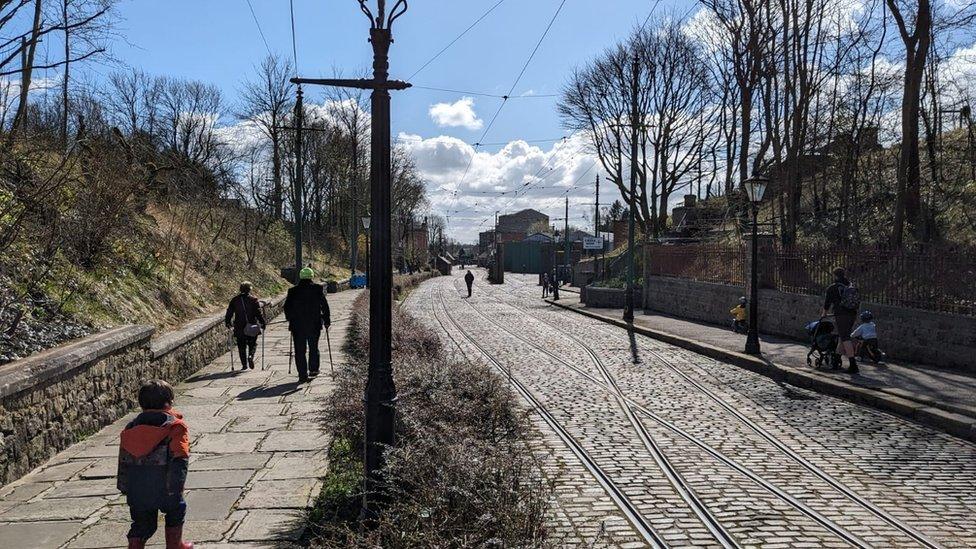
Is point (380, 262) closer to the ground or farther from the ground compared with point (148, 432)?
farther from the ground

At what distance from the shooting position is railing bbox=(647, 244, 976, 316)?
1191 cm

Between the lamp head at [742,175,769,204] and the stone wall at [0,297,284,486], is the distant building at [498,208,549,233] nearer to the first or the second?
the lamp head at [742,175,769,204]

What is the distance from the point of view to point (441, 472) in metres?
4.41

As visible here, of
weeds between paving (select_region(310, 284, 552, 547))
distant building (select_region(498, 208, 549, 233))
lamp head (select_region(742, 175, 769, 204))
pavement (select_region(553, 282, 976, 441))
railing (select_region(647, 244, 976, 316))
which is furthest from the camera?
distant building (select_region(498, 208, 549, 233))

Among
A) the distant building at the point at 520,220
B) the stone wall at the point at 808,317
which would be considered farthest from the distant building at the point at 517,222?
the stone wall at the point at 808,317

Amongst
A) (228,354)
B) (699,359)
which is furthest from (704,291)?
(228,354)

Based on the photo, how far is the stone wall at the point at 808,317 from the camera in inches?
470

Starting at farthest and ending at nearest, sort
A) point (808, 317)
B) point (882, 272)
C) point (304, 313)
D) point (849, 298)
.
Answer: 1. point (808, 317)
2. point (882, 272)
3. point (849, 298)
4. point (304, 313)

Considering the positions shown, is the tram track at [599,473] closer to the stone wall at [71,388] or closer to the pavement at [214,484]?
the pavement at [214,484]

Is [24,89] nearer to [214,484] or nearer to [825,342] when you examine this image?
[214,484]

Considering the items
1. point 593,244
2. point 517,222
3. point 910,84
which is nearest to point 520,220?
point 517,222

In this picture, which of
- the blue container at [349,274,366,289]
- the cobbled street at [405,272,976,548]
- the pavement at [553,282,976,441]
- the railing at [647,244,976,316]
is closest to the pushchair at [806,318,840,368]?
the pavement at [553,282,976,441]

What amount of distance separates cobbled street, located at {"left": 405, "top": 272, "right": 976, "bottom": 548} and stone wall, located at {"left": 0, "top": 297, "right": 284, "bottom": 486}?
4.40 metres

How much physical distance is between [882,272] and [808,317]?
2.91 m
